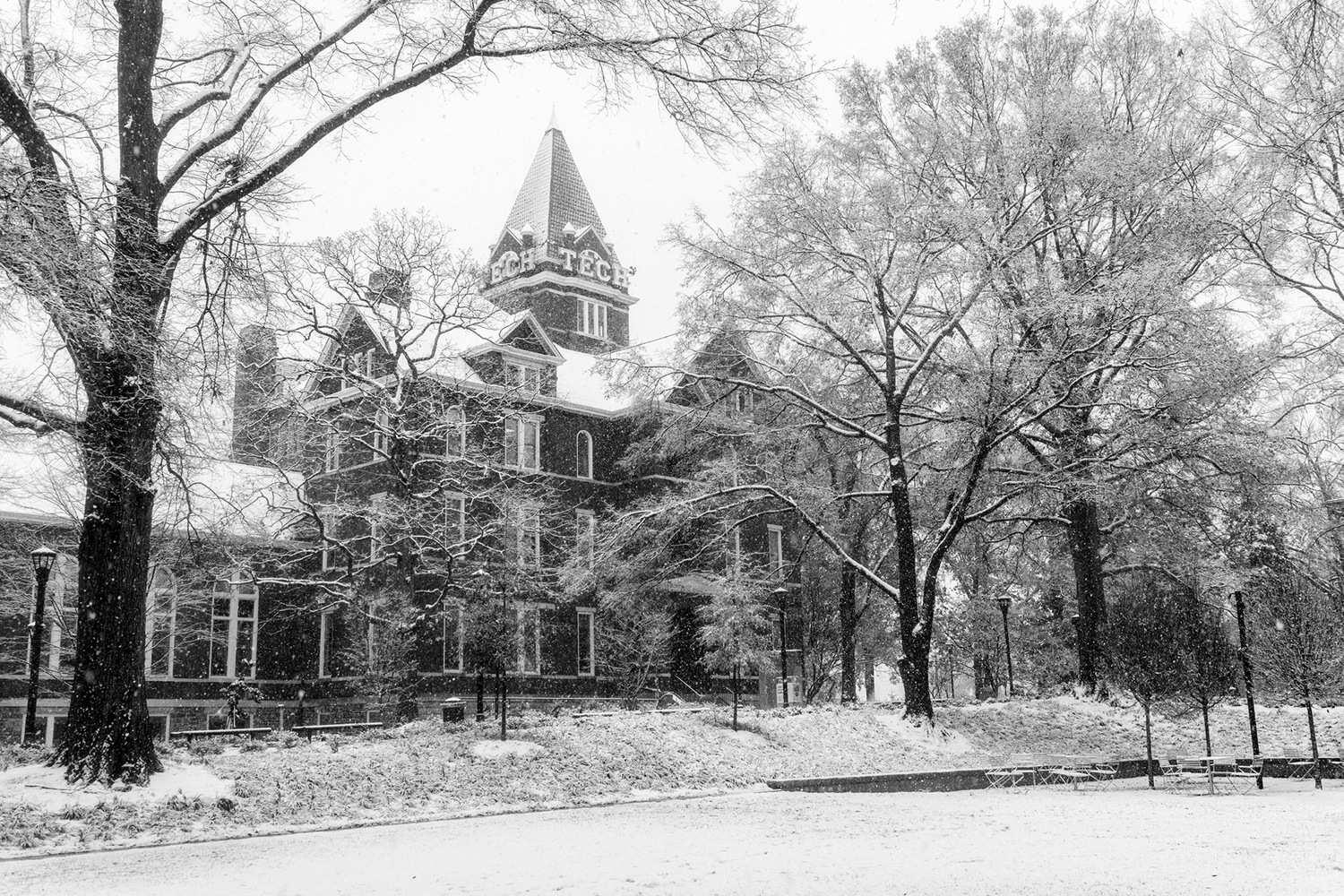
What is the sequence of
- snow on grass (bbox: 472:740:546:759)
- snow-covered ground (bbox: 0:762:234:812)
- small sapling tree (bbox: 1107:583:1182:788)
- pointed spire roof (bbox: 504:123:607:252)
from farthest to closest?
pointed spire roof (bbox: 504:123:607:252) < small sapling tree (bbox: 1107:583:1182:788) < snow on grass (bbox: 472:740:546:759) < snow-covered ground (bbox: 0:762:234:812)

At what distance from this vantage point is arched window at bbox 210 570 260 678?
1254 inches

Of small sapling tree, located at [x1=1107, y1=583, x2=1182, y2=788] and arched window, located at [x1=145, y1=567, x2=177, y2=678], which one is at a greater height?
arched window, located at [x1=145, y1=567, x2=177, y2=678]

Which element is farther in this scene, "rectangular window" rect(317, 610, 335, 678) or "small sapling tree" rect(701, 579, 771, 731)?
"rectangular window" rect(317, 610, 335, 678)

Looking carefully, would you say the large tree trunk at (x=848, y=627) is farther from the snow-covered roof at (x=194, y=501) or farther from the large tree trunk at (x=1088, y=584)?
the snow-covered roof at (x=194, y=501)

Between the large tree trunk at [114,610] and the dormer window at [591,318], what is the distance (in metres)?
38.3

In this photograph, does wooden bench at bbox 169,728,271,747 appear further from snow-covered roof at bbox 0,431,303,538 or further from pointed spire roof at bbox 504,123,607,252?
pointed spire roof at bbox 504,123,607,252

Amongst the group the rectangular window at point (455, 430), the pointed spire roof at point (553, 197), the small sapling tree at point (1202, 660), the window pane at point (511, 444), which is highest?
the pointed spire roof at point (553, 197)

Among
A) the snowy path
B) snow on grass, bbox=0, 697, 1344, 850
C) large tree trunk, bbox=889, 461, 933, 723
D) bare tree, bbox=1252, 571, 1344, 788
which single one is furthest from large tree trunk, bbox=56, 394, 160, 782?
bare tree, bbox=1252, 571, 1344, 788

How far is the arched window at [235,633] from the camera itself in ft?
105

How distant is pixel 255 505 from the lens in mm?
31250

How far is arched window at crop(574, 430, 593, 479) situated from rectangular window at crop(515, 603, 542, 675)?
18.7 feet

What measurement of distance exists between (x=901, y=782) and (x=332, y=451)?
20711 mm

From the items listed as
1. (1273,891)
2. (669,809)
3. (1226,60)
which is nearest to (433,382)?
(669,809)

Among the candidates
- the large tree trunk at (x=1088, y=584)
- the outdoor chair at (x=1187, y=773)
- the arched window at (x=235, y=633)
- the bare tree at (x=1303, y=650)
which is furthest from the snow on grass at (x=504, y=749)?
the arched window at (x=235, y=633)
